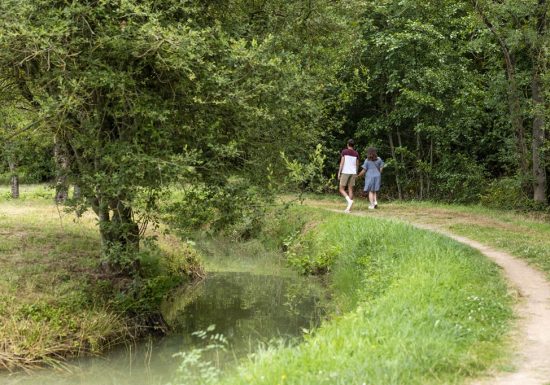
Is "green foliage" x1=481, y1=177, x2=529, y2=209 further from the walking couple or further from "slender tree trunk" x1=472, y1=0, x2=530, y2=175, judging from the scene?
the walking couple

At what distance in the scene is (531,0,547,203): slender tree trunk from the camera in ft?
58.0

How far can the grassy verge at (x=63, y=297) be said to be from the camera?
9.25 m

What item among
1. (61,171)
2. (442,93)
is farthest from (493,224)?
(61,171)

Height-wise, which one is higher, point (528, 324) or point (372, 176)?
point (372, 176)

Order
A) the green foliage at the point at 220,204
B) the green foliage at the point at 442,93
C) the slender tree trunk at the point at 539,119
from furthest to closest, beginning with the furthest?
the green foliage at the point at 442,93, the slender tree trunk at the point at 539,119, the green foliage at the point at 220,204

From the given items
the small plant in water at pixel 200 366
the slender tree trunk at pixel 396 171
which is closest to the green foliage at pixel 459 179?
the slender tree trunk at pixel 396 171

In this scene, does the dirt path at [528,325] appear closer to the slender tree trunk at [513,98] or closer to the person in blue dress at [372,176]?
the person in blue dress at [372,176]

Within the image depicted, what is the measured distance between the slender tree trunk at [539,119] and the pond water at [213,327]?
360 inches

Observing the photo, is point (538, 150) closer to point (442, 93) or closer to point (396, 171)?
point (442, 93)

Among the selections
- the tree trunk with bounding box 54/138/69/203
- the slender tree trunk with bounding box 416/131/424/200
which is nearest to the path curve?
the tree trunk with bounding box 54/138/69/203

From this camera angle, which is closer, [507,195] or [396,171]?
[507,195]

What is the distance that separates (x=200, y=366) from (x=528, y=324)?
11.7 ft

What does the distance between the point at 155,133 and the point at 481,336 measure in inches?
236

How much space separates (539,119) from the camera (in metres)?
18.9
